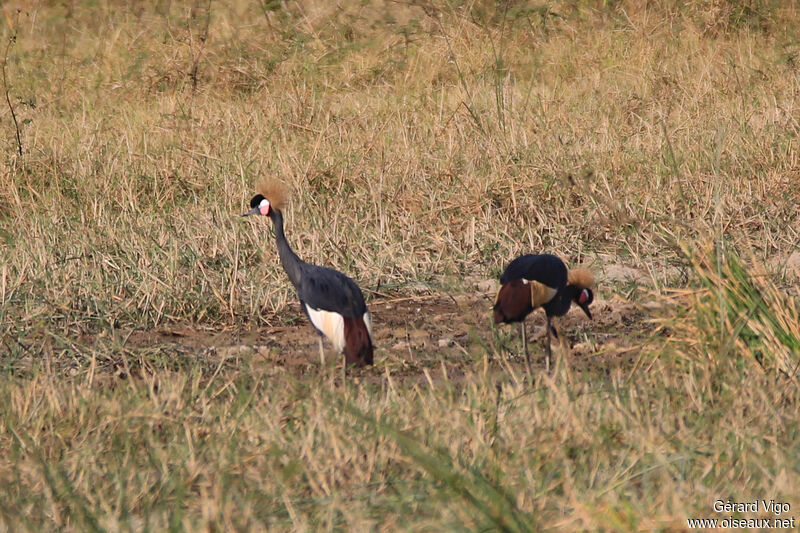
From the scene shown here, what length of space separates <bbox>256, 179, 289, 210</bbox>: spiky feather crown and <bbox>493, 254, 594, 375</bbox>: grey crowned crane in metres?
1.09

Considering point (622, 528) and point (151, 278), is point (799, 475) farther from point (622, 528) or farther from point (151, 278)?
point (151, 278)

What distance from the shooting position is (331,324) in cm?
374

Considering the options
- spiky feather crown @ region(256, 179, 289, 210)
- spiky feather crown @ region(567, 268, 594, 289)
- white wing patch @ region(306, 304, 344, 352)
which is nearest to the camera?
white wing patch @ region(306, 304, 344, 352)

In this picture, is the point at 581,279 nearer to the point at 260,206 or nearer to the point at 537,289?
the point at 537,289

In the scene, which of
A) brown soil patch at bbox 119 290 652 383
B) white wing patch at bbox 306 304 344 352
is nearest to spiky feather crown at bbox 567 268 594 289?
brown soil patch at bbox 119 290 652 383

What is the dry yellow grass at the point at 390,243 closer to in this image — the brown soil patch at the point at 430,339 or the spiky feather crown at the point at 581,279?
the brown soil patch at the point at 430,339

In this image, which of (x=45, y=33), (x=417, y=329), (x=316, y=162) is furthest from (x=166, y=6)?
(x=417, y=329)

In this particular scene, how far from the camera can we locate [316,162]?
610 cm

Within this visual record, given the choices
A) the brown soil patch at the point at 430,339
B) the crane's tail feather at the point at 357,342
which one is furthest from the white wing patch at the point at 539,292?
the crane's tail feather at the point at 357,342

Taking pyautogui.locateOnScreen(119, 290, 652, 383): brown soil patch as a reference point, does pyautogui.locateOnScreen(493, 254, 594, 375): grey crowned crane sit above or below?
above

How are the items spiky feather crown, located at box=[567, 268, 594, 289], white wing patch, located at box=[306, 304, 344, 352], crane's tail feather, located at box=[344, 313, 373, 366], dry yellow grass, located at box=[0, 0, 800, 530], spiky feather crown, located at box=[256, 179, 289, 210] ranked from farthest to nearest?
spiky feather crown, located at box=[256, 179, 289, 210]
spiky feather crown, located at box=[567, 268, 594, 289]
white wing patch, located at box=[306, 304, 344, 352]
crane's tail feather, located at box=[344, 313, 373, 366]
dry yellow grass, located at box=[0, 0, 800, 530]

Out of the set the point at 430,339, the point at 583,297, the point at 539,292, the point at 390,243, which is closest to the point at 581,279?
the point at 583,297

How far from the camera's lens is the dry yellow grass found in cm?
249

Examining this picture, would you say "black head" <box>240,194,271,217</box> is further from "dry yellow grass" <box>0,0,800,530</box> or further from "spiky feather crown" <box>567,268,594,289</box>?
"spiky feather crown" <box>567,268,594,289</box>
